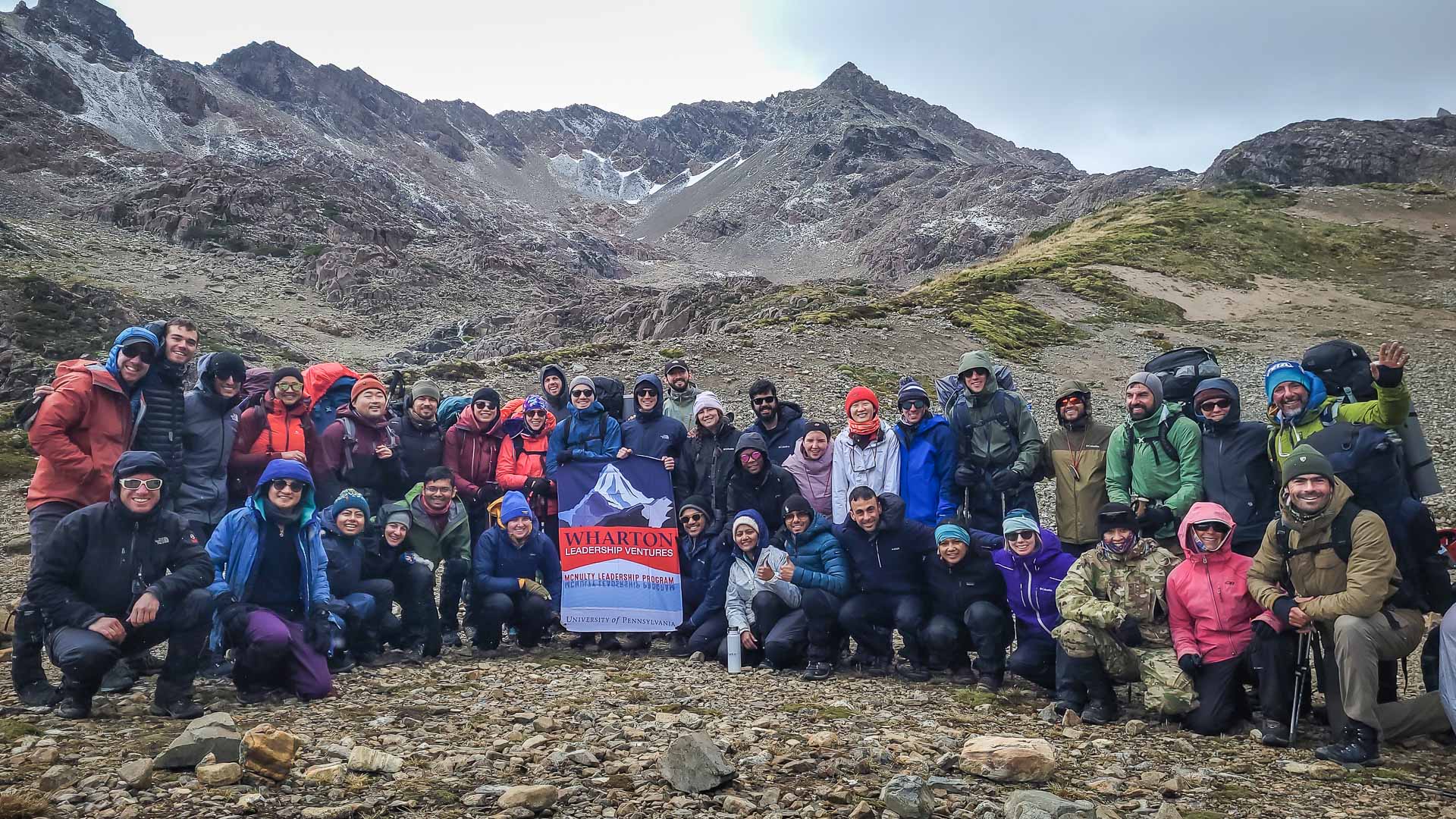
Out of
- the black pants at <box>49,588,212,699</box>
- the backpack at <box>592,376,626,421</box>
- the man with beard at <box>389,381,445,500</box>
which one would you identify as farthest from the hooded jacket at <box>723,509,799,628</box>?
the black pants at <box>49,588,212,699</box>

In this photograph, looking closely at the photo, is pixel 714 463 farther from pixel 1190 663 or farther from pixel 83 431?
pixel 83 431

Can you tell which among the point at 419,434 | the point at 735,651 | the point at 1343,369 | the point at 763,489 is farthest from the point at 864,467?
the point at 419,434

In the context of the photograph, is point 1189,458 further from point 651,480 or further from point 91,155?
point 91,155

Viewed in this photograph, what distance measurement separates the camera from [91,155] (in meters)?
102

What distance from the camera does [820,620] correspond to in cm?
841

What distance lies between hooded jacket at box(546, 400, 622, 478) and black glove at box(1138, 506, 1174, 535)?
19.3 feet

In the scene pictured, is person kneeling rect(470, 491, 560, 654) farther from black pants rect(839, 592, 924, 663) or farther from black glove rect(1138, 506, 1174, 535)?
black glove rect(1138, 506, 1174, 535)

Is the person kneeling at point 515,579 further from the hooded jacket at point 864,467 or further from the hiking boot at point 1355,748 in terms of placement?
the hiking boot at point 1355,748

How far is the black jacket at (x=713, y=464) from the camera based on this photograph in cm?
993

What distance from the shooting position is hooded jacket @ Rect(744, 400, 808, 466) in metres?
10.3

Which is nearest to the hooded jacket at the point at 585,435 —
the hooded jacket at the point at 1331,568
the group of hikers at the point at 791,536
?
the group of hikers at the point at 791,536

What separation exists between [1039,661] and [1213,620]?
153cm

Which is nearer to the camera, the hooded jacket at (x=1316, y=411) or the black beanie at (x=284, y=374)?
the hooded jacket at (x=1316, y=411)

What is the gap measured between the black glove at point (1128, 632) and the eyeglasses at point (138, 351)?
909 centimetres
